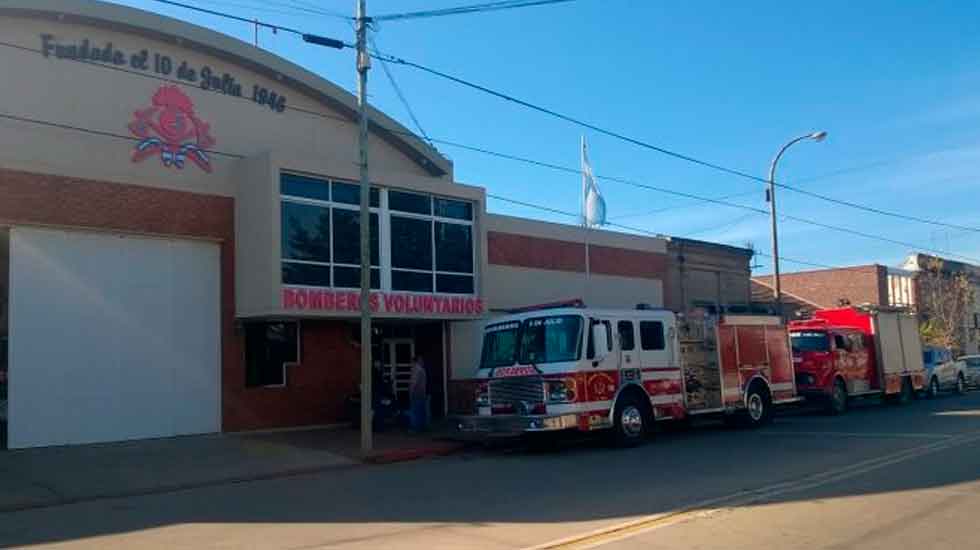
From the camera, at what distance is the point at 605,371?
17.4 meters

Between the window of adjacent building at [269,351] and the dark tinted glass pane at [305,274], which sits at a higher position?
the dark tinted glass pane at [305,274]

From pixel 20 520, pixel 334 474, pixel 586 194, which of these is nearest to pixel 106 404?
pixel 334 474

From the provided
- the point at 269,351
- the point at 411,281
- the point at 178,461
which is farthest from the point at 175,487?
the point at 411,281

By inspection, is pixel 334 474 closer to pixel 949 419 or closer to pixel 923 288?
pixel 949 419

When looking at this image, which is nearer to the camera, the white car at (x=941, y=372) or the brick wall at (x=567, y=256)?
the brick wall at (x=567, y=256)

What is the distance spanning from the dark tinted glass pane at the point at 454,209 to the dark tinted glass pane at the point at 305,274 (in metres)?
3.66

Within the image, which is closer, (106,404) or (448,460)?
(448,460)

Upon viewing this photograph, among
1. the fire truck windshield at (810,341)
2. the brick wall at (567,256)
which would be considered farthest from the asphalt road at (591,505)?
the brick wall at (567,256)

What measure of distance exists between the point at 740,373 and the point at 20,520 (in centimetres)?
1490

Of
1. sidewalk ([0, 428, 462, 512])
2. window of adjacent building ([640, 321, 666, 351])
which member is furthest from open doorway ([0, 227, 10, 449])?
window of adjacent building ([640, 321, 666, 351])

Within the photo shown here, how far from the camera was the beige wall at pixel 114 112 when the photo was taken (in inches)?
727

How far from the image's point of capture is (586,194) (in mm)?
30156

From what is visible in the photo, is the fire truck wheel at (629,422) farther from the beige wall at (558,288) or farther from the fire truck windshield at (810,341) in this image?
the fire truck windshield at (810,341)

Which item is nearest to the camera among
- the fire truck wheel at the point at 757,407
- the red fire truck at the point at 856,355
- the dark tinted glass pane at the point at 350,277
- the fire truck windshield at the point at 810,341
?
the dark tinted glass pane at the point at 350,277
